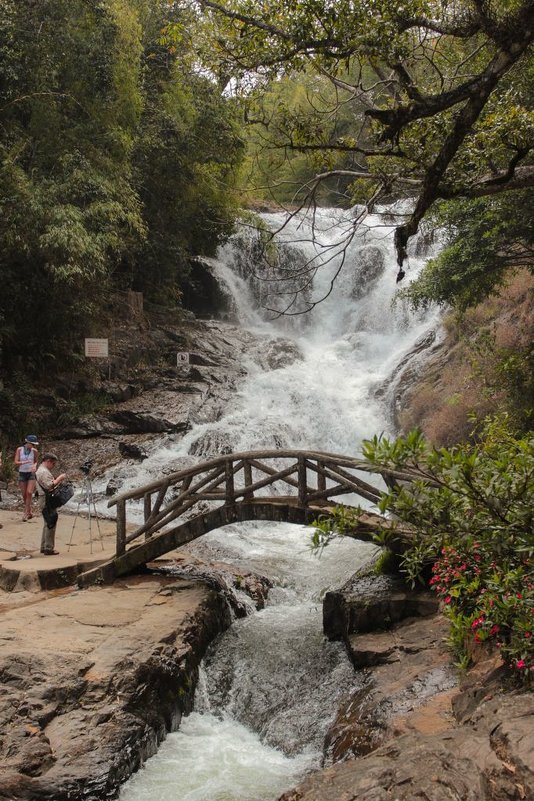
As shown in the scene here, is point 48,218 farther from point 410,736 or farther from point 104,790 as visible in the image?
point 410,736

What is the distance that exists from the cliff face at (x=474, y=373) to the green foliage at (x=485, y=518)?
7105 mm

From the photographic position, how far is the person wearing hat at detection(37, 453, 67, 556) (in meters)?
8.92

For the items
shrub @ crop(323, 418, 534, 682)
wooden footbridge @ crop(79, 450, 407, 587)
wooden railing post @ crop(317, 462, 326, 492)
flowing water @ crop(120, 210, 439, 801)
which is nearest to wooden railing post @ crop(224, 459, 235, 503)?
wooden footbridge @ crop(79, 450, 407, 587)

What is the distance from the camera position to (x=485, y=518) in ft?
13.6

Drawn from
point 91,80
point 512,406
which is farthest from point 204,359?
point 512,406

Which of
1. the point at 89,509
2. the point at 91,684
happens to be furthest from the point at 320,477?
the point at 89,509

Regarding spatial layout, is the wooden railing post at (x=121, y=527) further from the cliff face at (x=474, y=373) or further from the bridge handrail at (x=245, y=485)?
the cliff face at (x=474, y=373)

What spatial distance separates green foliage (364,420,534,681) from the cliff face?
7105 mm

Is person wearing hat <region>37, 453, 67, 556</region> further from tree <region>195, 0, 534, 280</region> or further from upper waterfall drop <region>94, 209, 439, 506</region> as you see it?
tree <region>195, 0, 534, 280</region>

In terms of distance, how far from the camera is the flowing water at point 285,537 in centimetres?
562

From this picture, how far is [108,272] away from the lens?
60.8 ft

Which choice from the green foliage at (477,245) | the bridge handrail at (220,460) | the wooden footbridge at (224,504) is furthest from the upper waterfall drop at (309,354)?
the wooden footbridge at (224,504)

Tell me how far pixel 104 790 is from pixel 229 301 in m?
20.8

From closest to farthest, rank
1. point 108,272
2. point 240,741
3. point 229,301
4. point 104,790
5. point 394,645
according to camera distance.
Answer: point 104,790 → point 240,741 → point 394,645 → point 108,272 → point 229,301
